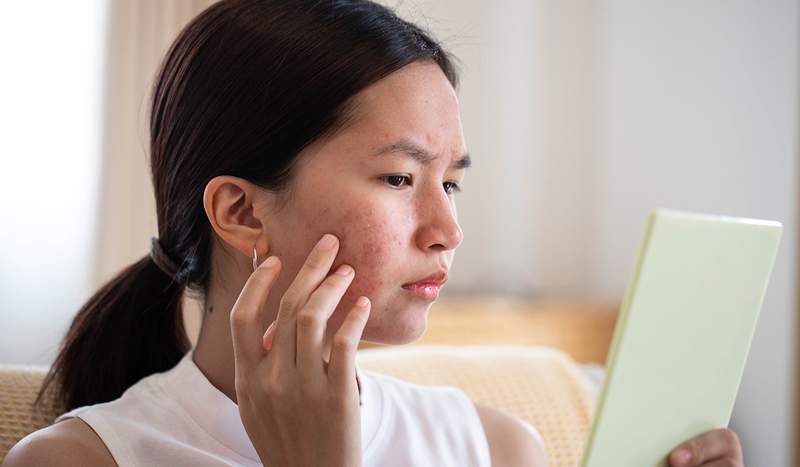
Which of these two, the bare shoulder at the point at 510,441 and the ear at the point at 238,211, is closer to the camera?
the ear at the point at 238,211

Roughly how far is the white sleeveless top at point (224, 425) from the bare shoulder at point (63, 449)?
1 cm

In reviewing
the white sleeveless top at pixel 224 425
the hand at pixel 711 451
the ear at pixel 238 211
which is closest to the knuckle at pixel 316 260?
the ear at pixel 238 211

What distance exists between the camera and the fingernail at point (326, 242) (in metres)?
1.00

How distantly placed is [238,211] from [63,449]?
35cm

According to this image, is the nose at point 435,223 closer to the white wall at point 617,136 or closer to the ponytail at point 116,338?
the ponytail at point 116,338

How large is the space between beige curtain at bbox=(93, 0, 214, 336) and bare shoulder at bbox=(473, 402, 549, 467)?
162cm

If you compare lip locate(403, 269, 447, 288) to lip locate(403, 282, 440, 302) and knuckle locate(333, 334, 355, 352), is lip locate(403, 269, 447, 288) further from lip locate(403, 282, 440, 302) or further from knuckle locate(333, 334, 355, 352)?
knuckle locate(333, 334, 355, 352)

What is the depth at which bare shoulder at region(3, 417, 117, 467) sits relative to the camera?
3.21 feet

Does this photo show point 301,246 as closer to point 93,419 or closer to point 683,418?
point 93,419

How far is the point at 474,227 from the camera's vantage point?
3.73 metres

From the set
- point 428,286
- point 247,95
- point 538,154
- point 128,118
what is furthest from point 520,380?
point 538,154

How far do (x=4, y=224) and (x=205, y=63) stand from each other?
66.8 inches

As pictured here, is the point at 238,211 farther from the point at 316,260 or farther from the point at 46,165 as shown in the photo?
the point at 46,165

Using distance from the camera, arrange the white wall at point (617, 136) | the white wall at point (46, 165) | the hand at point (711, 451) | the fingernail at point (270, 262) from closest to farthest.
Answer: the hand at point (711, 451) < the fingernail at point (270, 262) < the white wall at point (46, 165) < the white wall at point (617, 136)
